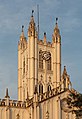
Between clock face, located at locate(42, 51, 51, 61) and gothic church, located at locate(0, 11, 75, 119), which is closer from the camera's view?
gothic church, located at locate(0, 11, 75, 119)

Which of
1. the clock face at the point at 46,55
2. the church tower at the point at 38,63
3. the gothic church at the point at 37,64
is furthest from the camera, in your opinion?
the clock face at the point at 46,55

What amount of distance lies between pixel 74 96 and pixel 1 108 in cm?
2588

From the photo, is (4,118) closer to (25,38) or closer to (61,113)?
(61,113)

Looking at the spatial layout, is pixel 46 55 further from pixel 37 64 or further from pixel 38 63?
pixel 37 64

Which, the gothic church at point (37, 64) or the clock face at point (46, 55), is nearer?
the gothic church at point (37, 64)

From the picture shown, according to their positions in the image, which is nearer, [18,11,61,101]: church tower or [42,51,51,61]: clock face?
[18,11,61,101]: church tower

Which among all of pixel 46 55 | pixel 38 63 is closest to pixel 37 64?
pixel 38 63

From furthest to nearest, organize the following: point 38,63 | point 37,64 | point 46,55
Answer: point 46,55 → point 38,63 → point 37,64

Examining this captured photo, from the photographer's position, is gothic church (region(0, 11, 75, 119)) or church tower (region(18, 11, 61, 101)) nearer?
gothic church (region(0, 11, 75, 119))

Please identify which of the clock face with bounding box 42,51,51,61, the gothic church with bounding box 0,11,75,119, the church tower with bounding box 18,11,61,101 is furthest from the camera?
the clock face with bounding box 42,51,51,61

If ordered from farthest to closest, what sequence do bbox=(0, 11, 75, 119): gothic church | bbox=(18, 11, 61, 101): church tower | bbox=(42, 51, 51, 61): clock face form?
bbox=(42, 51, 51, 61): clock face, bbox=(18, 11, 61, 101): church tower, bbox=(0, 11, 75, 119): gothic church

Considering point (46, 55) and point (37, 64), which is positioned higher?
point (46, 55)

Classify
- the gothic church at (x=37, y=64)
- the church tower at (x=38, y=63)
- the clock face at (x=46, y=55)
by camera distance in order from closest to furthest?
the gothic church at (x=37, y=64), the church tower at (x=38, y=63), the clock face at (x=46, y=55)

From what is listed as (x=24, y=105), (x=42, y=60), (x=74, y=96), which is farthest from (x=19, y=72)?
(x=74, y=96)
